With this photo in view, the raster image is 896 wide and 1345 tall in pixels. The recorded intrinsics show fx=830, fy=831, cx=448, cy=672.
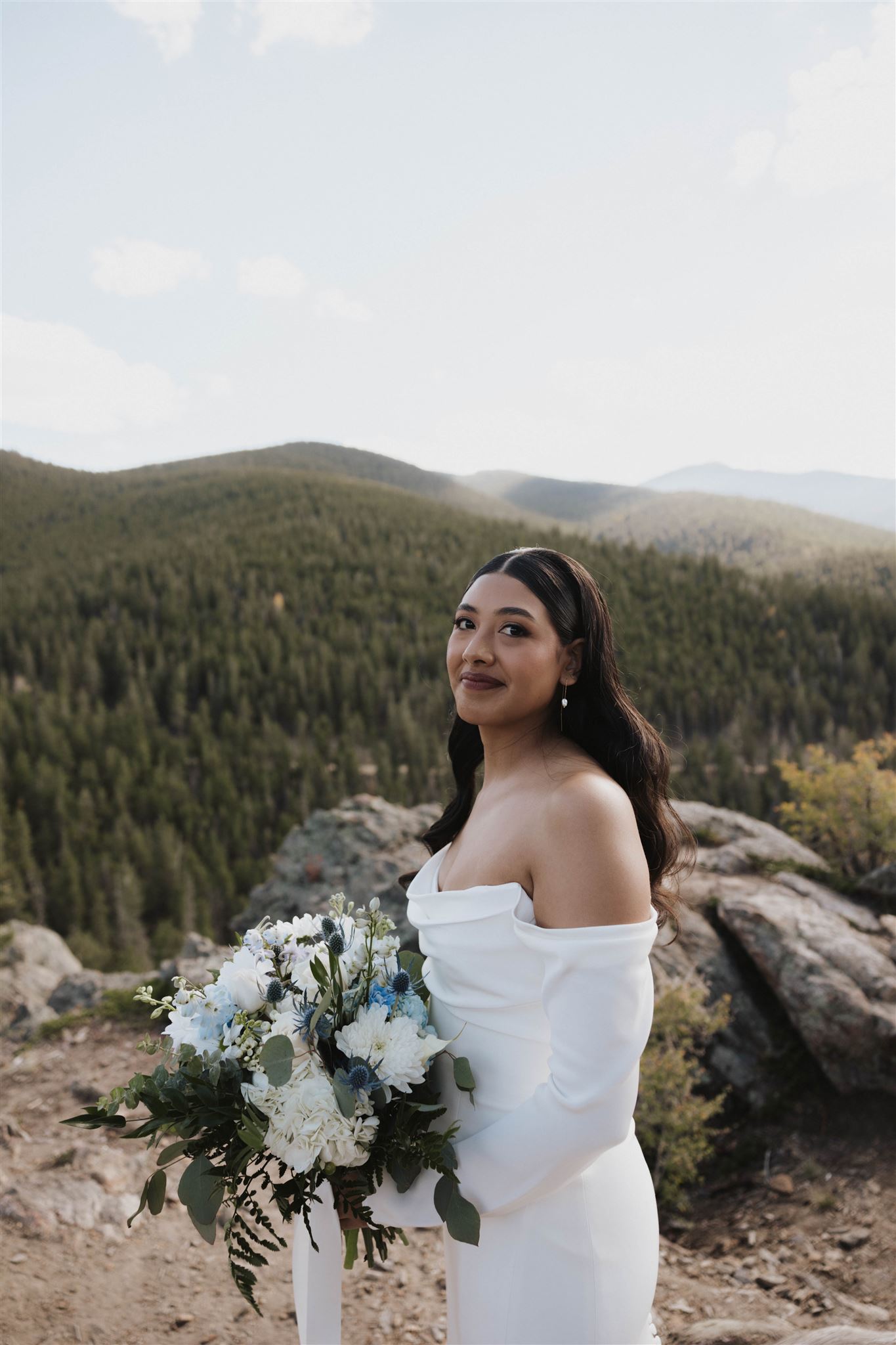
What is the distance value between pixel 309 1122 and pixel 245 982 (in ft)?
1.52

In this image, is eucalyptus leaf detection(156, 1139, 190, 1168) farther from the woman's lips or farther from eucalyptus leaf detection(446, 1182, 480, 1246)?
the woman's lips

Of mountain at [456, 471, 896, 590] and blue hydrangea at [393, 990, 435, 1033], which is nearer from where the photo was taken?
blue hydrangea at [393, 990, 435, 1033]

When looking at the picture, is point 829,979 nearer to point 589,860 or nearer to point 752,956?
point 752,956

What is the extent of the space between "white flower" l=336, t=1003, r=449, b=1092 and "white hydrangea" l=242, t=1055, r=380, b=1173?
4.1 inches

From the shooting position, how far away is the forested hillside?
36.6 metres

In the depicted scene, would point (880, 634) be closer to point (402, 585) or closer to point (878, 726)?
point (878, 726)

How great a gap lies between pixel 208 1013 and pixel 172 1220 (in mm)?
4941

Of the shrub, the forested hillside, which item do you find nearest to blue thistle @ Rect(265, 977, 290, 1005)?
the shrub

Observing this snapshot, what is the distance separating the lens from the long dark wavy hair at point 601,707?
2.63 m

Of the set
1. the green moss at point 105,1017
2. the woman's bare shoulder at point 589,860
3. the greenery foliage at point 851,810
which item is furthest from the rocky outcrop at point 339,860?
the woman's bare shoulder at point 589,860

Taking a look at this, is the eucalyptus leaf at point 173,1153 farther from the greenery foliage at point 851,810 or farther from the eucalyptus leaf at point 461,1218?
the greenery foliage at point 851,810

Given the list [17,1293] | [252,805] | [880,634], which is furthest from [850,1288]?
[880,634]

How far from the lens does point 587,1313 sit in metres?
2.25

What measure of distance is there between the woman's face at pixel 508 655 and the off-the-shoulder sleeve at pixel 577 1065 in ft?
2.17
